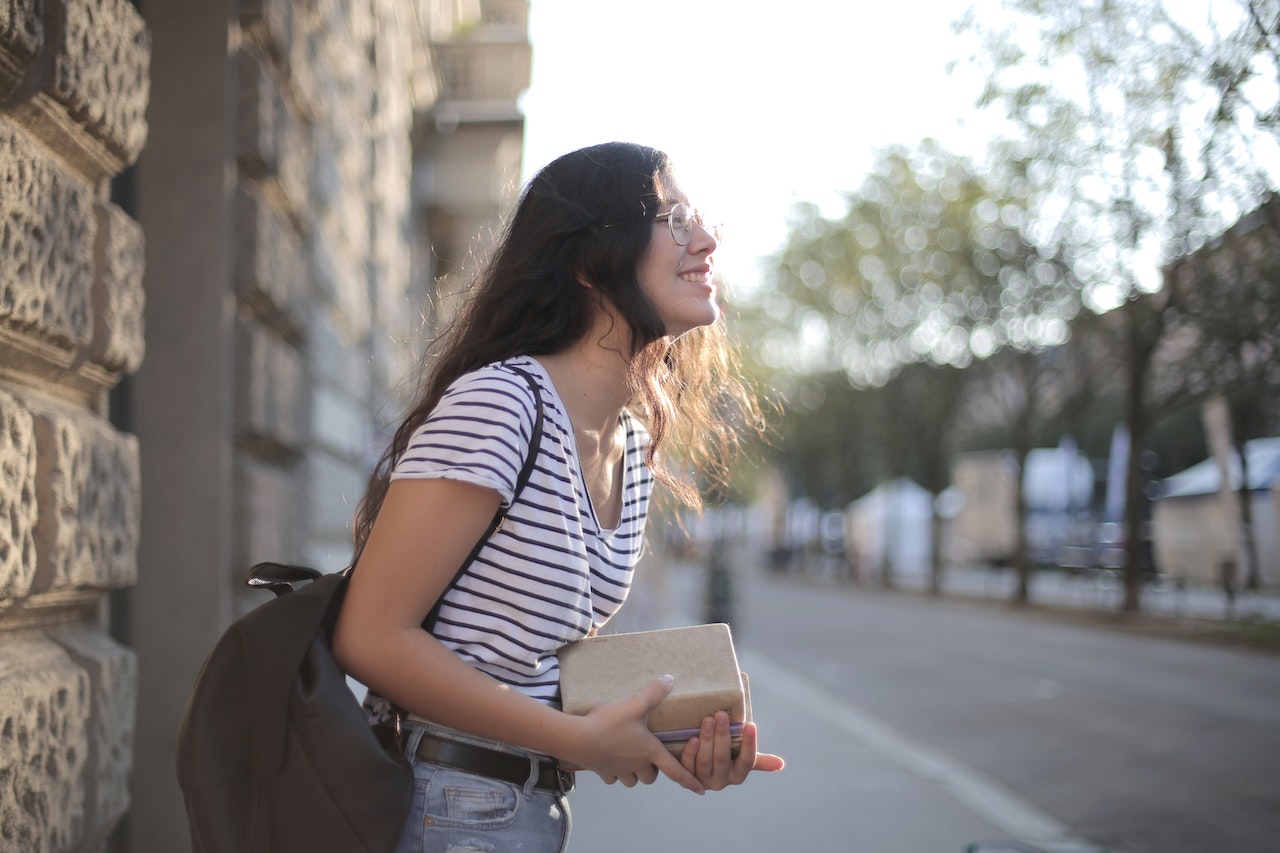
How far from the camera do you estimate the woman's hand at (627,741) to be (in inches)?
65.1

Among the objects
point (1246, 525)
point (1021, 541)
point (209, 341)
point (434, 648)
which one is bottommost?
point (1021, 541)

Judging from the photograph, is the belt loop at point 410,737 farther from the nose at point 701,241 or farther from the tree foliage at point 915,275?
the tree foliage at point 915,275

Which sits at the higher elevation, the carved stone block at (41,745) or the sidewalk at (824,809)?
the carved stone block at (41,745)

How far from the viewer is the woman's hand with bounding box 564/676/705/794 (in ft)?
5.42

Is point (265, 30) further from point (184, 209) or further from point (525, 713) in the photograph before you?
point (525, 713)

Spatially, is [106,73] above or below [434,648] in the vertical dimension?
above

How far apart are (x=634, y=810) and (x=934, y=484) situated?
97.9 ft

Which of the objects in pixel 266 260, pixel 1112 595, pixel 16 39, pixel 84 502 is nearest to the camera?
pixel 16 39

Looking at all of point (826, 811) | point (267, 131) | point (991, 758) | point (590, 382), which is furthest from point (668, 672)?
point (991, 758)

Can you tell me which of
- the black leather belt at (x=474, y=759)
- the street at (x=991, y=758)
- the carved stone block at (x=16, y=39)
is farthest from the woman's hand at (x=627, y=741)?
the street at (x=991, y=758)

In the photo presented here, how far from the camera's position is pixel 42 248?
2098 mm

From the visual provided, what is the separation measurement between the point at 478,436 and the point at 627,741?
479mm

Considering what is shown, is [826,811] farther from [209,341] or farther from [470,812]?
[470,812]

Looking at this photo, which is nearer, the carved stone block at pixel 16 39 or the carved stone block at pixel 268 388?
the carved stone block at pixel 16 39
